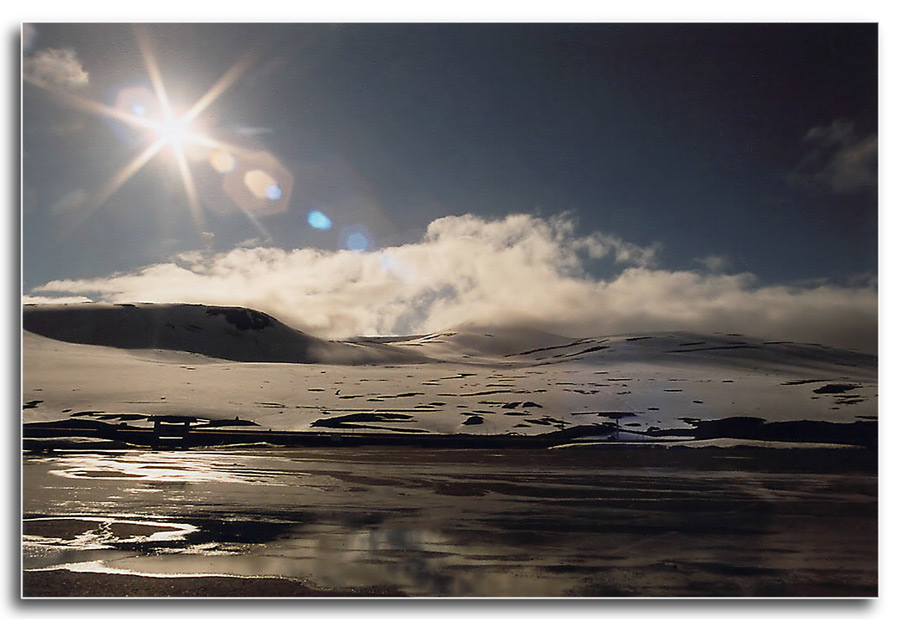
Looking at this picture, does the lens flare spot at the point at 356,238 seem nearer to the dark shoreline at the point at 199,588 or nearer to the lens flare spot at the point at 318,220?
the lens flare spot at the point at 318,220

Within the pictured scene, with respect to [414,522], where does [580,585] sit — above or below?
below

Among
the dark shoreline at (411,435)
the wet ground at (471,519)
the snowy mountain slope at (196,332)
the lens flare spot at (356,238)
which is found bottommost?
the wet ground at (471,519)

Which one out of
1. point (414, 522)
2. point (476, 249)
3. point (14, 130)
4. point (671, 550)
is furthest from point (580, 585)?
point (14, 130)

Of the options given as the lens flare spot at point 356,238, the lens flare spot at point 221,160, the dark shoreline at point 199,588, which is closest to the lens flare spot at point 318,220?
the lens flare spot at point 356,238

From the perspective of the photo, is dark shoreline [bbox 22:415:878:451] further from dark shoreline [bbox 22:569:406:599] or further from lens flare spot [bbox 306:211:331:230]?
lens flare spot [bbox 306:211:331:230]

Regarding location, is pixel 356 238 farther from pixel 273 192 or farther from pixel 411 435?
pixel 411 435

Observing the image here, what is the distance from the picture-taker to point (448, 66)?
2488 millimetres

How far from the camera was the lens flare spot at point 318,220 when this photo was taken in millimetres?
2447

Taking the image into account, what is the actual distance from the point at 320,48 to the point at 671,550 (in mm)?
1821

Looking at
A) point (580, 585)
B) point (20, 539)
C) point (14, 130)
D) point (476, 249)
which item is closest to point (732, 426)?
point (580, 585)

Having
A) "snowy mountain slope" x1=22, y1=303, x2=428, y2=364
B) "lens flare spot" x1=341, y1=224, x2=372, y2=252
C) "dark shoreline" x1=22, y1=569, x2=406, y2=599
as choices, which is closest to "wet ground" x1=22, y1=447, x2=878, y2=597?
"dark shoreline" x1=22, y1=569, x2=406, y2=599

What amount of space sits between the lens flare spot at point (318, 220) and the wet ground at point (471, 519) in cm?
67
